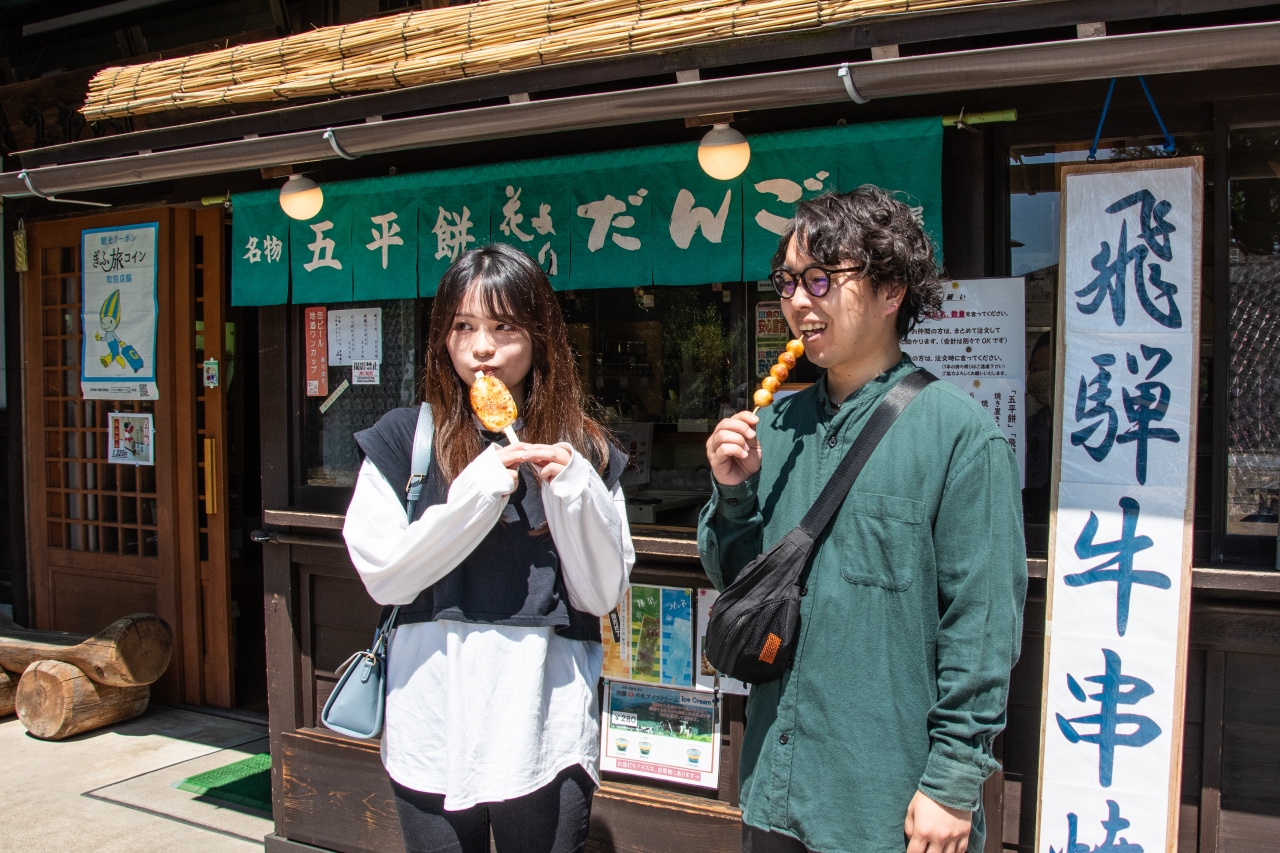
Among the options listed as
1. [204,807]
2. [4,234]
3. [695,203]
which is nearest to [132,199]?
[4,234]

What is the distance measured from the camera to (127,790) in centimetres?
564

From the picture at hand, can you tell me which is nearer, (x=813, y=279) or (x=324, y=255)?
(x=813, y=279)

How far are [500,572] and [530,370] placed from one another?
615 millimetres

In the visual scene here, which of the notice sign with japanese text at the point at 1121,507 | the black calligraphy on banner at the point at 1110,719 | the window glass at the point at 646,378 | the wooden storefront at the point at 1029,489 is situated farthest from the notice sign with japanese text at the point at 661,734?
the black calligraphy on banner at the point at 1110,719

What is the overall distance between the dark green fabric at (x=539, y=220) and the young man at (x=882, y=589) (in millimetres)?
2089

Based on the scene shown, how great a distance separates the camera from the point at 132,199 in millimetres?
6457

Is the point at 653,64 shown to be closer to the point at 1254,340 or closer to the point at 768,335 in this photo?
the point at 768,335

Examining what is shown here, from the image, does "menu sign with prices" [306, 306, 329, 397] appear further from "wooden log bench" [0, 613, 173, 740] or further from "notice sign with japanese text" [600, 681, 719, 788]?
"wooden log bench" [0, 613, 173, 740]

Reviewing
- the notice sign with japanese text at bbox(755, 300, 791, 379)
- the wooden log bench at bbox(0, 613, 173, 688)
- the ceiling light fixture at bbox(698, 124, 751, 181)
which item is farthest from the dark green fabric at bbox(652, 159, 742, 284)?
the wooden log bench at bbox(0, 613, 173, 688)

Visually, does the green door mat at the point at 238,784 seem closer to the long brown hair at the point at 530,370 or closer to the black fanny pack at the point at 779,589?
the long brown hair at the point at 530,370

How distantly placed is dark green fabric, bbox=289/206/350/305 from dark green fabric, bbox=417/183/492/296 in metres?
0.39

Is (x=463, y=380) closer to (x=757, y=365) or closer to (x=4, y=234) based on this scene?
(x=757, y=365)

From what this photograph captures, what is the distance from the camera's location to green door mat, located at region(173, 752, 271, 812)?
219 inches

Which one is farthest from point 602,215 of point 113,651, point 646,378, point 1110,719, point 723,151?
point 113,651
